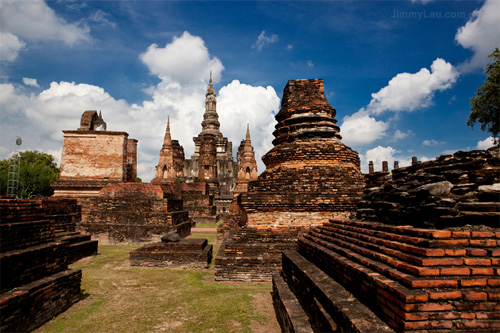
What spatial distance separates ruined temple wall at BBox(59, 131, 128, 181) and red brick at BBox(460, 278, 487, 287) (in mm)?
15190

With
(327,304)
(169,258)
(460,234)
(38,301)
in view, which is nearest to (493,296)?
(460,234)

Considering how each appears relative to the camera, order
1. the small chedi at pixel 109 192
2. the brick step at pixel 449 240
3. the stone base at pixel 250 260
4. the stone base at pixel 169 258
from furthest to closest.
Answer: the small chedi at pixel 109 192
the stone base at pixel 169 258
the stone base at pixel 250 260
the brick step at pixel 449 240

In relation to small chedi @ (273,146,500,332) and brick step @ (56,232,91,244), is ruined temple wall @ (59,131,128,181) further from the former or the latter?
small chedi @ (273,146,500,332)

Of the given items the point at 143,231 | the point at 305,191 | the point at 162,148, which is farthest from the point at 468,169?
the point at 162,148

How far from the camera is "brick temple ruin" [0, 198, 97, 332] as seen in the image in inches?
158

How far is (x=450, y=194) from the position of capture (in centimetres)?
317

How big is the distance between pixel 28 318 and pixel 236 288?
3537 millimetres

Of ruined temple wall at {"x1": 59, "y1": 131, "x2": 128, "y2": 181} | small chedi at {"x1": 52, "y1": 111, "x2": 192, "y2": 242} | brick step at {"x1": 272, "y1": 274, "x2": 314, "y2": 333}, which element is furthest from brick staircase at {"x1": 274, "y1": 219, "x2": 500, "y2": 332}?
ruined temple wall at {"x1": 59, "y1": 131, "x2": 128, "y2": 181}

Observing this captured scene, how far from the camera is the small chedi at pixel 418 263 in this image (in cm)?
222

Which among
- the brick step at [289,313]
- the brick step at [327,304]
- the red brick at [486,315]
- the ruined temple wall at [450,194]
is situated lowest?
the brick step at [289,313]

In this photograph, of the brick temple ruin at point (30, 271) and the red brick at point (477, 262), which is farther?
the brick temple ruin at point (30, 271)

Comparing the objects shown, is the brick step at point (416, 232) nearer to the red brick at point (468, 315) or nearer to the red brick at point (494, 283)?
the red brick at point (494, 283)

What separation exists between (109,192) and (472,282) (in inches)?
555

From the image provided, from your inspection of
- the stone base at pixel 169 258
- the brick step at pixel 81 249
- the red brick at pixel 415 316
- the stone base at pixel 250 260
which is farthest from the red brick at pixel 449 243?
the brick step at pixel 81 249
